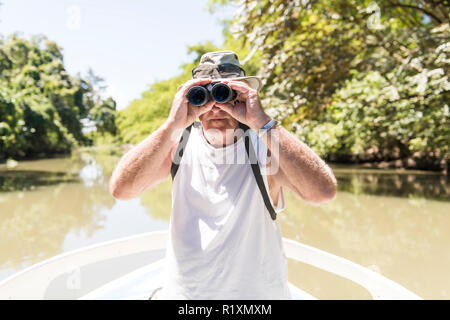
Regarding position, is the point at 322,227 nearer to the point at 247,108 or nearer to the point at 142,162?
the point at 247,108

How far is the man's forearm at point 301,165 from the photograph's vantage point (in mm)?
1250

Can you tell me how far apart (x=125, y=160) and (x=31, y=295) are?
137 cm

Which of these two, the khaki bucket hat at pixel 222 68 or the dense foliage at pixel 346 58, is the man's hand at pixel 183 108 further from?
the dense foliage at pixel 346 58

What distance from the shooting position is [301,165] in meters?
1.25

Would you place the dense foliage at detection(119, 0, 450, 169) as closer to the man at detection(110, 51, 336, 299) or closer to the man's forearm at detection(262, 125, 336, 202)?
the man at detection(110, 51, 336, 299)

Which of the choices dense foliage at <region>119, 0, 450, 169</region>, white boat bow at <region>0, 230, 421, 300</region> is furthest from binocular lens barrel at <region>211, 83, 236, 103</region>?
dense foliage at <region>119, 0, 450, 169</region>

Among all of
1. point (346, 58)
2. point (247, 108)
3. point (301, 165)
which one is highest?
point (346, 58)

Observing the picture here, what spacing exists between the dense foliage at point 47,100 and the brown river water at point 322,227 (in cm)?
1667

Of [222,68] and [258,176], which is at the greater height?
[222,68]

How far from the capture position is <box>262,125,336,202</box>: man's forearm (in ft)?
4.10

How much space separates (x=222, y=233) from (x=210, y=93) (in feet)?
2.07

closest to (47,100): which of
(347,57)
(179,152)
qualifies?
(347,57)

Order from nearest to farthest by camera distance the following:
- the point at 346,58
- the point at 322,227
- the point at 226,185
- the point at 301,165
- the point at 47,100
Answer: the point at 301,165 → the point at 226,185 → the point at 322,227 → the point at 346,58 → the point at 47,100

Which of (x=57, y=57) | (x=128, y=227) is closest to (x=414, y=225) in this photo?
(x=128, y=227)
